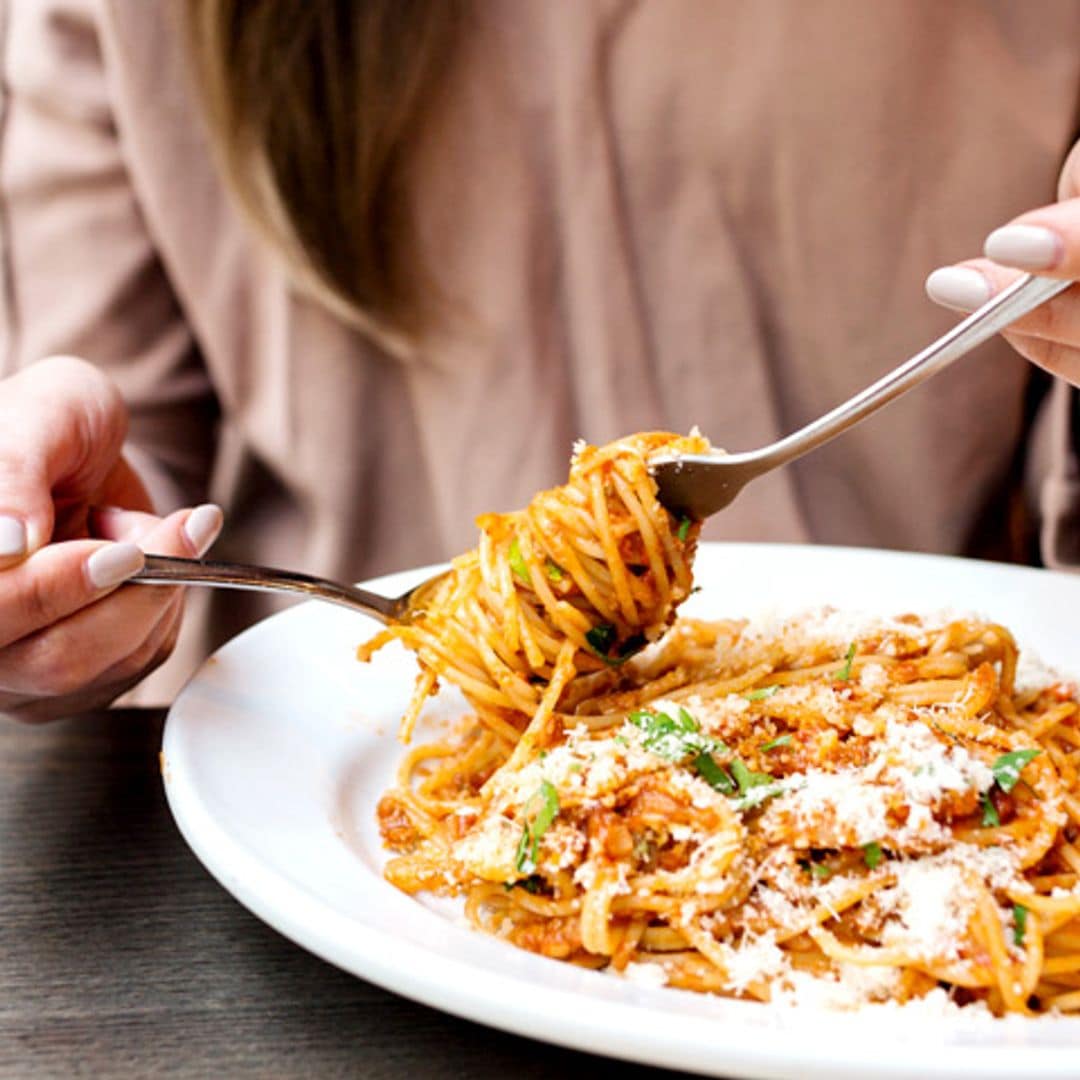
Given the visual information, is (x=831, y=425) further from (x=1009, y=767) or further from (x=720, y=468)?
(x=1009, y=767)

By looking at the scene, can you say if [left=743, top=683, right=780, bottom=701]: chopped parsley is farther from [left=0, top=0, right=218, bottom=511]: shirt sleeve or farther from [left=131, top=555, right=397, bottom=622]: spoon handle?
[left=0, top=0, right=218, bottom=511]: shirt sleeve

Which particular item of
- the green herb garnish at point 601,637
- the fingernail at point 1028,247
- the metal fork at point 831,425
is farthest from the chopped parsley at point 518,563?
the fingernail at point 1028,247

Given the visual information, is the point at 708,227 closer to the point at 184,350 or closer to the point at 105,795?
the point at 184,350

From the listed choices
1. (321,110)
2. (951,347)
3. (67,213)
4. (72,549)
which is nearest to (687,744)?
(951,347)

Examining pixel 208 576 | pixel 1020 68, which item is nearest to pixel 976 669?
pixel 208 576

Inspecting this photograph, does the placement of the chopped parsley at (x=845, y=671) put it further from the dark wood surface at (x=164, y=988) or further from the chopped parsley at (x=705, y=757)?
the dark wood surface at (x=164, y=988)

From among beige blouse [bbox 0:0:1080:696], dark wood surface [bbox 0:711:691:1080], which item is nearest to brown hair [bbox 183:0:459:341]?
beige blouse [bbox 0:0:1080:696]
